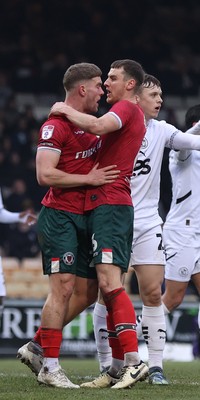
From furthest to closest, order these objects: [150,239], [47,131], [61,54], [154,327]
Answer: [61,54]
[150,239]
[154,327]
[47,131]

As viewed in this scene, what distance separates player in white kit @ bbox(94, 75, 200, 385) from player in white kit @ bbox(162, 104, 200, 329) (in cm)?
122

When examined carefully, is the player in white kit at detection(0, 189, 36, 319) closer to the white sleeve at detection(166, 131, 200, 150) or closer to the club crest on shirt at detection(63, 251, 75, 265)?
the white sleeve at detection(166, 131, 200, 150)

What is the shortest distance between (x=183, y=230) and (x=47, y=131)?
2.60 meters

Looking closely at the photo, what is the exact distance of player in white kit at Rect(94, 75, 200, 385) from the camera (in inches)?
310

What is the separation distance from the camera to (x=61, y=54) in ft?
81.0

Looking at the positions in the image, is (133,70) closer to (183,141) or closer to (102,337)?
(183,141)

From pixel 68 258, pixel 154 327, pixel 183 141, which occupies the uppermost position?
pixel 183 141

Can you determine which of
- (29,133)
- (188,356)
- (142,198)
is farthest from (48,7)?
(142,198)

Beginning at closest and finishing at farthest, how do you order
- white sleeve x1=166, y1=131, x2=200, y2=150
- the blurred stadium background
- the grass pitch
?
the grass pitch → white sleeve x1=166, y1=131, x2=200, y2=150 → the blurred stadium background

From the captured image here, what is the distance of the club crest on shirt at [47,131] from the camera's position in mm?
7398

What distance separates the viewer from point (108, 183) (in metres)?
7.40

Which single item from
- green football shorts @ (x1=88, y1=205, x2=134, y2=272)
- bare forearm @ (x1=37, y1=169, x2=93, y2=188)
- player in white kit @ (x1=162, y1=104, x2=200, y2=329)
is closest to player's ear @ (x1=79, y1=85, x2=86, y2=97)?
bare forearm @ (x1=37, y1=169, x2=93, y2=188)

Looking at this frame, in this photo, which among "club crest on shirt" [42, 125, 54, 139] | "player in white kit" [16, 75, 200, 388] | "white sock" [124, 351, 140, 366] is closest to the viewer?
"white sock" [124, 351, 140, 366]

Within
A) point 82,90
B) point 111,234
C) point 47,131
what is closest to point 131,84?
point 82,90
